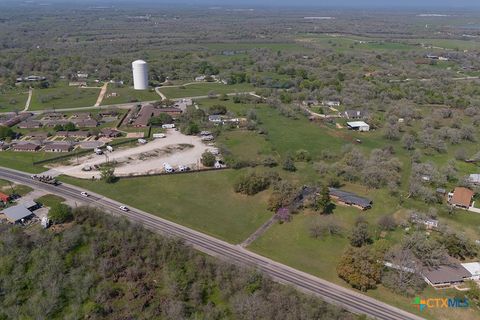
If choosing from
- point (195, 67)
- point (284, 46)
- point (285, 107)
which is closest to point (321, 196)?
point (285, 107)

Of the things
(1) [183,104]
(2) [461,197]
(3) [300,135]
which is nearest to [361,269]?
(2) [461,197]

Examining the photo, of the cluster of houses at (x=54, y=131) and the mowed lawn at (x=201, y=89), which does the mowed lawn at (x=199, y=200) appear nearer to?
the cluster of houses at (x=54, y=131)

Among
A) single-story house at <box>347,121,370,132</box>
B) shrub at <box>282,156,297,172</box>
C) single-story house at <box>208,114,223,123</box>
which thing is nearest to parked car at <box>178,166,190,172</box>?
shrub at <box>282,156,297,172</box>

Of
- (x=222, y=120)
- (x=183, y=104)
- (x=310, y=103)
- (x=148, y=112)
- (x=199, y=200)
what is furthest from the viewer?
(x=310, y=103)

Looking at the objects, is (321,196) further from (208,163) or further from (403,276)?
(208,163)

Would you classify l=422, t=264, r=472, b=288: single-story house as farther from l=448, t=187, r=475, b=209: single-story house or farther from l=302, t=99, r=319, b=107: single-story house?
l=302, t=99, r=319, b=107: single-story house

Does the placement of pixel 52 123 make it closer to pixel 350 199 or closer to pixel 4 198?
pixel 4 198
